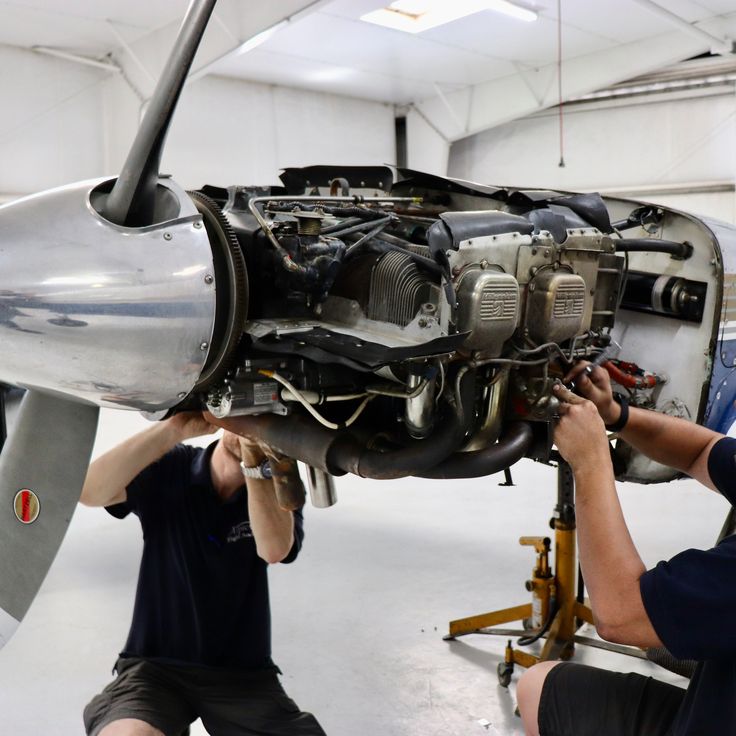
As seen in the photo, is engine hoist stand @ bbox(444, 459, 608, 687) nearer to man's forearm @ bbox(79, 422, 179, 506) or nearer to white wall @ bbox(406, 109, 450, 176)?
man's forearm @ bbox(79, 422, 179, 506)

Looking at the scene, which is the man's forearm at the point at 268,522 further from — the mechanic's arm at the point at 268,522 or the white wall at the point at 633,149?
the white wall at the point at 633,149

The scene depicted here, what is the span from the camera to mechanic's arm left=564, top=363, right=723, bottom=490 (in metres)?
2.32

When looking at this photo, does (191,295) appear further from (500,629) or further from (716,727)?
(500,629)

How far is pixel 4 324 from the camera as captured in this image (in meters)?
1.64

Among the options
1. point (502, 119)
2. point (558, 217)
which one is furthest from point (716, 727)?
point (502, 119)

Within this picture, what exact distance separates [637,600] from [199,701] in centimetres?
158

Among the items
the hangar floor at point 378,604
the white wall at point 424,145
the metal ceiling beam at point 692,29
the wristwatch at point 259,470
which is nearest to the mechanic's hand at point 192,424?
the wristwatch at point 259,470

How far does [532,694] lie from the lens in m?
2.35

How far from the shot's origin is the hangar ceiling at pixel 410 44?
893 centimetres

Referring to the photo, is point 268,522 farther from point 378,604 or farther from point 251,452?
point 378,604

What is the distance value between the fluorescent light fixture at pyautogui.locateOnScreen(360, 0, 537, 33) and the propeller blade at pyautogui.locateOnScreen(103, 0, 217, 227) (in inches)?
327

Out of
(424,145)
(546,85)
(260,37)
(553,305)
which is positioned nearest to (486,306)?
(553,305)

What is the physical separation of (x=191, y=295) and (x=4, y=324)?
0.37 m

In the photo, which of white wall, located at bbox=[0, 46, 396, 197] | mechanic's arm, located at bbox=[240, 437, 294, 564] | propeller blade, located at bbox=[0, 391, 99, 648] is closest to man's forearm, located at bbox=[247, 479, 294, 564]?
mechanic's arm, located at bbox=[240, 437, 294, 564]
